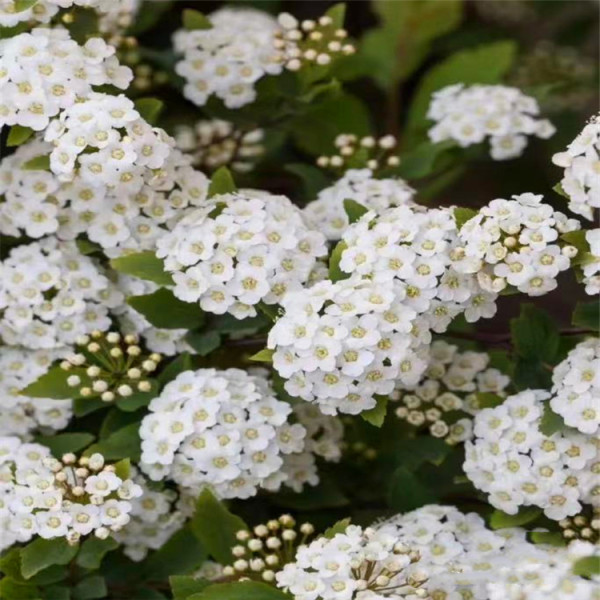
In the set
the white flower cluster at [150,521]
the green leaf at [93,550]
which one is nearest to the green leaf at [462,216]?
the white flower cluster at [150,521]

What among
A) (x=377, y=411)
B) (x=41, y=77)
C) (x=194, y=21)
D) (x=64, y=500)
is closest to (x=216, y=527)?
(x=64, y=500)

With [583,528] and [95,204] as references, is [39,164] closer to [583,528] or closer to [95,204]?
[95,204]

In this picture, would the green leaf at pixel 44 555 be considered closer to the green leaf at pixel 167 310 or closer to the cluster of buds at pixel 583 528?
the green leaf at pixel 167 310

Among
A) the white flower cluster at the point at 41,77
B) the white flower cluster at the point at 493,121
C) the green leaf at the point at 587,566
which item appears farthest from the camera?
the white flower cluster at the point at 493,121

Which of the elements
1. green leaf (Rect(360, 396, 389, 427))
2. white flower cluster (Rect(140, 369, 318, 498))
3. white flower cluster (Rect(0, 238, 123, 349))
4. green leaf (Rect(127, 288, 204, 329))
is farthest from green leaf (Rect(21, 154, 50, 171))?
green leaf (Rect(360, 396, 389, 427))

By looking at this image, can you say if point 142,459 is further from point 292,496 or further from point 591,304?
point 591,304

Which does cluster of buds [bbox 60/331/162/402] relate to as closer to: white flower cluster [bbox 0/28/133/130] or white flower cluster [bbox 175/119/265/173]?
white flower cluster [bbox 0/28/133/130]

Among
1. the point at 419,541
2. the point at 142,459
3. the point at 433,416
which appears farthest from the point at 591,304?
the point at 142,459
